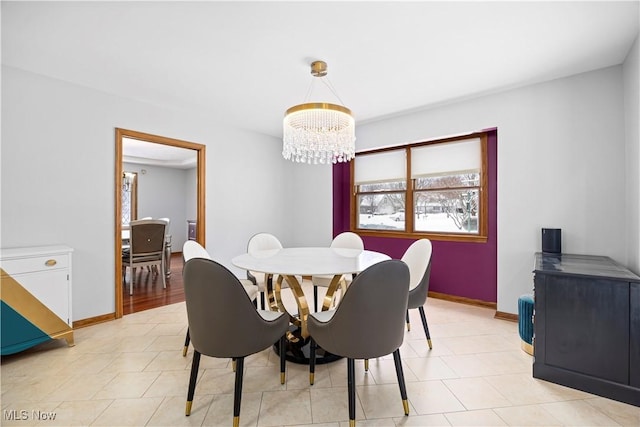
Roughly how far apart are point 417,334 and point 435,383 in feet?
2.63

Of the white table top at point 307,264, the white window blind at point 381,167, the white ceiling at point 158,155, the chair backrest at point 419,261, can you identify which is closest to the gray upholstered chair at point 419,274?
the chair backrest at point 419,261

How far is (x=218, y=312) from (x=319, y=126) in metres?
1.59

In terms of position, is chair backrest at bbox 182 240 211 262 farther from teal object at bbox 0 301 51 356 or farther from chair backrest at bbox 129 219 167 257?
chair backrest at bbox 129 219 167 257

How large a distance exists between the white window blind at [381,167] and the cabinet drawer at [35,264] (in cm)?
364

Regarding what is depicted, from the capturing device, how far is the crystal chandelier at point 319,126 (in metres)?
2.32

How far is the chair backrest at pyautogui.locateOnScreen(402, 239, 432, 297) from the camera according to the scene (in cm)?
236

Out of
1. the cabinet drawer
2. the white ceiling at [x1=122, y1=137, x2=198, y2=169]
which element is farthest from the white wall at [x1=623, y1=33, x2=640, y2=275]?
the white ceiling at [x1=122, y1=137, x2=198, y2=169]

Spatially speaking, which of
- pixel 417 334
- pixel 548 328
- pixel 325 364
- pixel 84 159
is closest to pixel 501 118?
pixel 548 328

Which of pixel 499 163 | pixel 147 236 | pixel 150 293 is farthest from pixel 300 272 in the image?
pixel 147 236

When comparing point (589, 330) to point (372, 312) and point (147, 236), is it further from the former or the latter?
point (147, 236)

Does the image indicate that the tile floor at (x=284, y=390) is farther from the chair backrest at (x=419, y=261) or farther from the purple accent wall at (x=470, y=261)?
the purple accent wall at (x=470, y=261)

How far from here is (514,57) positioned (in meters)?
2.42

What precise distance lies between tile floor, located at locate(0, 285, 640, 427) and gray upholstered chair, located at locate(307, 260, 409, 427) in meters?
0.43

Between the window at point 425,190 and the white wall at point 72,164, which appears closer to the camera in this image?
the white wall at point 72,164
